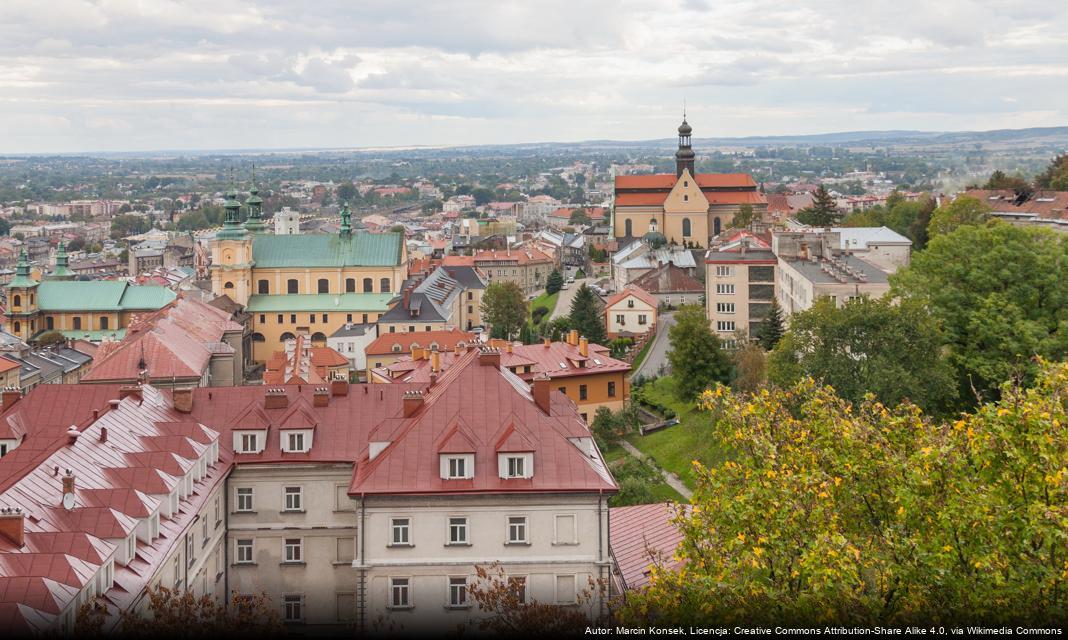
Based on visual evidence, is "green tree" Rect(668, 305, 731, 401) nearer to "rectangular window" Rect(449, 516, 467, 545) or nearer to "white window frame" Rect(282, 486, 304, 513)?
"white window frame" Rect(282, 486, 304, 513)

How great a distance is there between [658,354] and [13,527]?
53210 mm

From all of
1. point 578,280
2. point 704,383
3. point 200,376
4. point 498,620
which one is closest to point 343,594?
point 498,620

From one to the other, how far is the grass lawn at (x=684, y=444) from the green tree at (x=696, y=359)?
1.02m

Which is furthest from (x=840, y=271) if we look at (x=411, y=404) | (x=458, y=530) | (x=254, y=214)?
(x=254, y=214)

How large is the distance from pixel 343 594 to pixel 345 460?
9.69 feet

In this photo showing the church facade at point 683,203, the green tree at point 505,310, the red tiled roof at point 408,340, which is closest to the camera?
the red tiled roof at point 408,340

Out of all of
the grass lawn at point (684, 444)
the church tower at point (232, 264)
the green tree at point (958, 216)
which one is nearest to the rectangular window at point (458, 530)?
the grass lawn at point (684, 444)

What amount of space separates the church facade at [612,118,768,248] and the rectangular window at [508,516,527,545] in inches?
3776

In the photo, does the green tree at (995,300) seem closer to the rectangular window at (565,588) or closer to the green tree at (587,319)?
the rectangular window at (565,588)

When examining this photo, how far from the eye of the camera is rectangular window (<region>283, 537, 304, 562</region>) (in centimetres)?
2956

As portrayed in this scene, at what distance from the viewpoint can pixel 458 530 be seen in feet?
86.9

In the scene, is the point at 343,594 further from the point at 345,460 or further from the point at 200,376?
the point at 200,376

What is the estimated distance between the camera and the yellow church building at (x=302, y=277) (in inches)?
3506

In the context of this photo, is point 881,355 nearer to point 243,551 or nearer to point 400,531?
point 400,531
